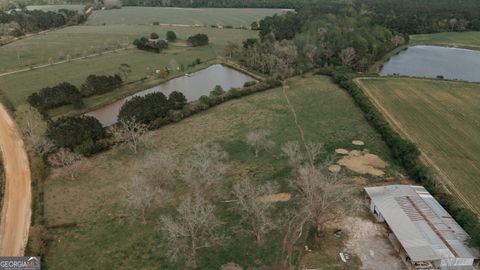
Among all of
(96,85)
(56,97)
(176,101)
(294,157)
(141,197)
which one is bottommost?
(294,157)

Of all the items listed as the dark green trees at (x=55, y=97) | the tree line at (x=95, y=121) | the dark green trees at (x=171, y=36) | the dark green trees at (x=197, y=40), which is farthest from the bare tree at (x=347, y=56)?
the dark green trees at (x=55, y=97)

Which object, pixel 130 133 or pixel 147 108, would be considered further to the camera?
pixel 147 108

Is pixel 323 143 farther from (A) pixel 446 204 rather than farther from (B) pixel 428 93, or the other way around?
(B) pixel 428 93

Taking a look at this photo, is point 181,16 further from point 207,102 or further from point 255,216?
point 255,216

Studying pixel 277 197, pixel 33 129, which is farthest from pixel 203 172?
pixel 33 129

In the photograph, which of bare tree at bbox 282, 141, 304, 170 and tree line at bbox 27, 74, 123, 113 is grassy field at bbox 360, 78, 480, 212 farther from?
tree line at bbox 27, 74, 123, 113
